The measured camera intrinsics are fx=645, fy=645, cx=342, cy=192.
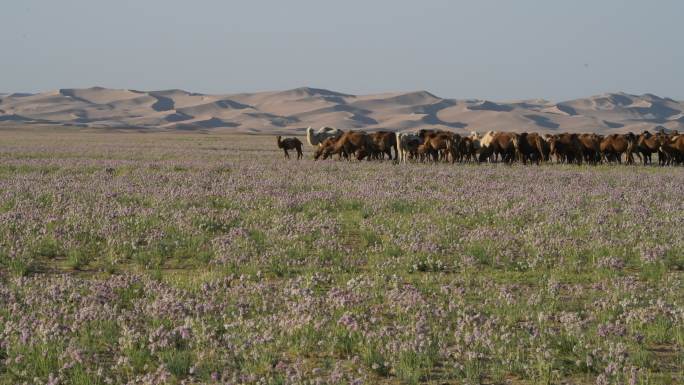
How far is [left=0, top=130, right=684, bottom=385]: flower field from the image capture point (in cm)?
518

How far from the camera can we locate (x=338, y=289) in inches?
288

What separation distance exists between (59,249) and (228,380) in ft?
18.8

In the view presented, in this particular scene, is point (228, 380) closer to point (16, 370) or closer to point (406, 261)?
point (16, 370)

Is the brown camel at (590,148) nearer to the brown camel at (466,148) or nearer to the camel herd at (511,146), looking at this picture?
the camel herd at (511,146)

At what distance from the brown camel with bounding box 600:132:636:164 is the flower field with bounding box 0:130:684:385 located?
17987 mm

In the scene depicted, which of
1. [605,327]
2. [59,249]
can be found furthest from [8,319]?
[605,327]

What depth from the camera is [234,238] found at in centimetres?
1037

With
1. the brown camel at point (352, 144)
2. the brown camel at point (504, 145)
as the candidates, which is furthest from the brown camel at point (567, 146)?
the brown camel at point (352, 144)

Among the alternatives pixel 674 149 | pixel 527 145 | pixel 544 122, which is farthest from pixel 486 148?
pixel 544 122

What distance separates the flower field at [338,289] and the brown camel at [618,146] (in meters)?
18.0

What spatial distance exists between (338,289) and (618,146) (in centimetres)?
2883

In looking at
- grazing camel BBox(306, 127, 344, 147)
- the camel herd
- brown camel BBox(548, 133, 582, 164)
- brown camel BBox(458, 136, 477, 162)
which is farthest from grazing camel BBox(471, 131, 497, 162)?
grazing camel BBox(306, 127, 344, 147)

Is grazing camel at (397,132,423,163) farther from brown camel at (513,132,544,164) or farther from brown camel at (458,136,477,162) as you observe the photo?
brown camel at (513,132,544,164)

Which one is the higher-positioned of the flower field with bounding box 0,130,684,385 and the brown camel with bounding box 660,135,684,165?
the brown camel with bounding box 660,135,684,165
